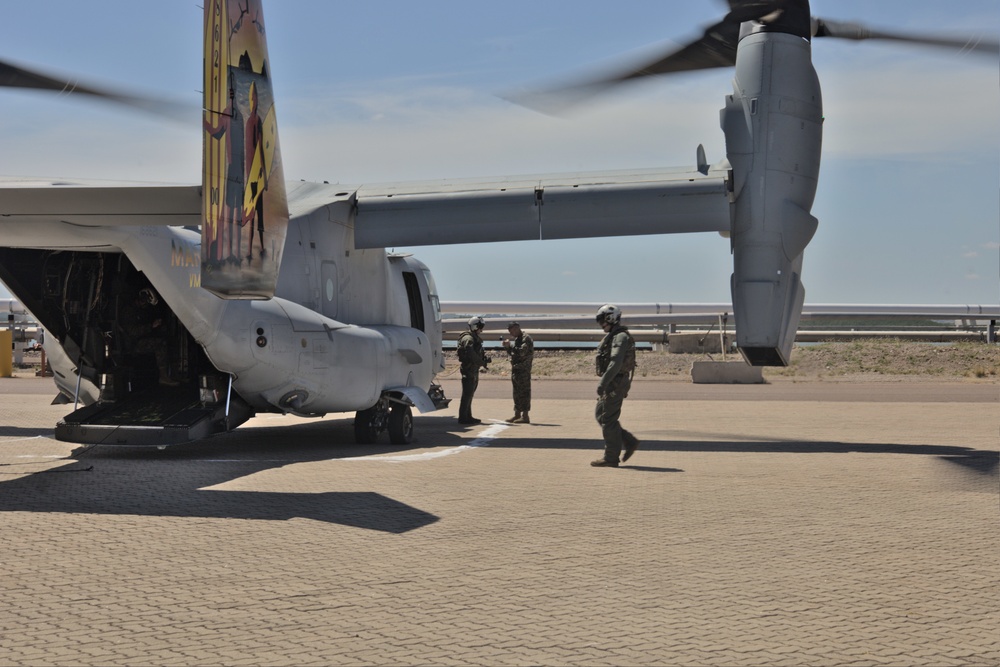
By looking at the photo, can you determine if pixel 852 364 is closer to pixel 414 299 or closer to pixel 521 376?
pixel 521 376

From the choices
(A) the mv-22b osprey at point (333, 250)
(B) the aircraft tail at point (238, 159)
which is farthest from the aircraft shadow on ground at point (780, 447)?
(B) the aircraft tail at point (238, 159)

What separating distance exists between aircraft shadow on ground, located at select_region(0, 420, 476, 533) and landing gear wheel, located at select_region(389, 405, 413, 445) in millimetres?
254

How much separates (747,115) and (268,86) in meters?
7.49

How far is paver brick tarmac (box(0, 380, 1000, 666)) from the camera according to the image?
5453 millimetres

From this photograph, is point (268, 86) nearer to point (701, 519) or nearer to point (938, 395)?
point (701, 519)

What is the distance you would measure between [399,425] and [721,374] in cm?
1744

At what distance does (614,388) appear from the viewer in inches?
501

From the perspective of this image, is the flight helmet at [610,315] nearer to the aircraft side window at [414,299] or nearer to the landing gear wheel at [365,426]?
the landing gear wheel at [365,426]

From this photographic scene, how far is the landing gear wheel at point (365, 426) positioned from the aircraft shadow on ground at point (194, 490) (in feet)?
0.60

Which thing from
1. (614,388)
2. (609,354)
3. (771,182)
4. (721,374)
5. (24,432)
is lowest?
(24,432)

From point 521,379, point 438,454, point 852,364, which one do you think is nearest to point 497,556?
point 438,454

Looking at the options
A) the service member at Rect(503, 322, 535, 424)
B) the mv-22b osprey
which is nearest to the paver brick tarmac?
the mv-22b osprey

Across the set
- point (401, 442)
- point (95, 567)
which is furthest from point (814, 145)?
point (95, 567)

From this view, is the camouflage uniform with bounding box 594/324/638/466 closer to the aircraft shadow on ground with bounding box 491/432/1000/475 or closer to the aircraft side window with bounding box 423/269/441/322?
the aircraft shadow on ground with bounding box 491/432/1000/475
